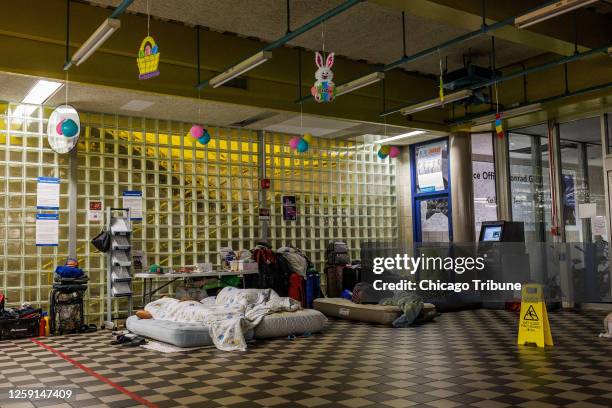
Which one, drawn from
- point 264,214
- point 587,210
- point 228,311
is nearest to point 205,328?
point 228,311

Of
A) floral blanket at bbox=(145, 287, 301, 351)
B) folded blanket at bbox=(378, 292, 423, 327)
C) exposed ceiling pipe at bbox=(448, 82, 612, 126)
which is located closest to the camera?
floral blanket at bbox=(145, 287, 301, 351)

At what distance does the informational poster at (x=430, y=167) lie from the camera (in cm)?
1269

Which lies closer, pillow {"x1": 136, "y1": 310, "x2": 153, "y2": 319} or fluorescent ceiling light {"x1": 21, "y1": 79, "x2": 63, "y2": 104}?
fluorescent ceiling light {"x1": 21, "y1": 79, "x2": 63, "y2": 104}

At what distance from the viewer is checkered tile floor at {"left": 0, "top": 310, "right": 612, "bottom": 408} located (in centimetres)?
461

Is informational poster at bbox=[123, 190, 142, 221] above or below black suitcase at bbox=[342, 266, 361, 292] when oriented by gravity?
above

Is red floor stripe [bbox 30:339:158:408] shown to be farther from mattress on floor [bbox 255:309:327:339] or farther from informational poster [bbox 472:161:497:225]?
informational poster [bbox 472:161:497:225]

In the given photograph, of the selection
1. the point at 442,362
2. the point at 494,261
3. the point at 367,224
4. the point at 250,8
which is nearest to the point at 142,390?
the point at 442,362

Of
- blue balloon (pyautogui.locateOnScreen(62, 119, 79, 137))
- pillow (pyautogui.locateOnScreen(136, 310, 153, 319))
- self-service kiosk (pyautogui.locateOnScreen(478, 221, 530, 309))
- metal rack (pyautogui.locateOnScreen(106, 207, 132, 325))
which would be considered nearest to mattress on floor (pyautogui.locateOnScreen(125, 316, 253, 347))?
pillow (pyautogui.locateOnScreen(136, 310, 153, 319))

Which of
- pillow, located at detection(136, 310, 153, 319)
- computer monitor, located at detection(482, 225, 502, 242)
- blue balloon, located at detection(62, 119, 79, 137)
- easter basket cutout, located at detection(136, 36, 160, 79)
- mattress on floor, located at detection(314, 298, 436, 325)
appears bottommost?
mattress on floor, located at detection(314, 298, 436, 325)

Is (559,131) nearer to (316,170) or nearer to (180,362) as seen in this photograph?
(316,170)

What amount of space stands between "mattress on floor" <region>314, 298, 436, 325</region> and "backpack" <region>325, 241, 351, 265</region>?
1647 mm

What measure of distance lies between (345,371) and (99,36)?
4.40 meters

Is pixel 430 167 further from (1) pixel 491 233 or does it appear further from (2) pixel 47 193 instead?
(2) pixel 47 193

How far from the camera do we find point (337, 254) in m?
11.7
